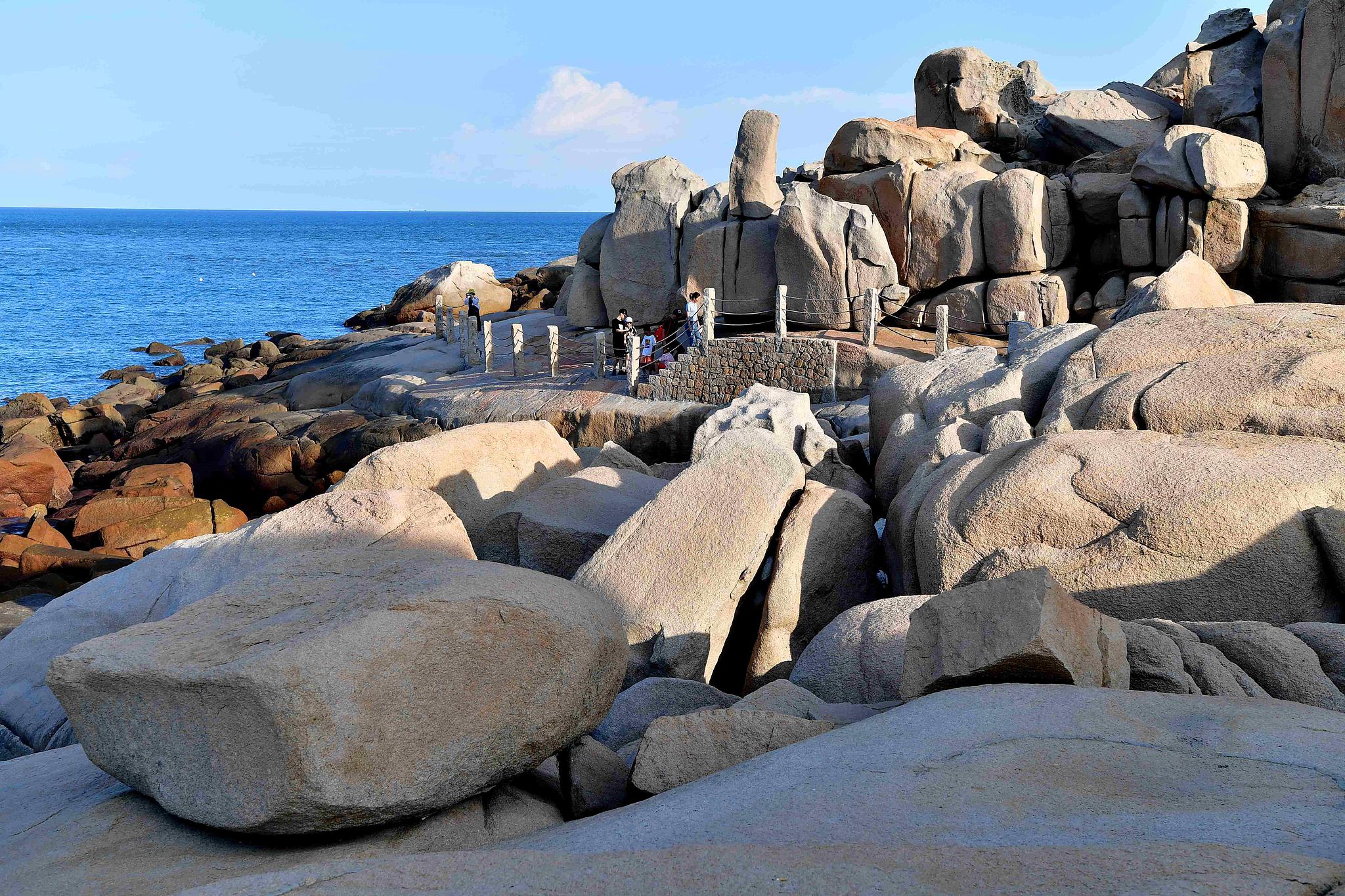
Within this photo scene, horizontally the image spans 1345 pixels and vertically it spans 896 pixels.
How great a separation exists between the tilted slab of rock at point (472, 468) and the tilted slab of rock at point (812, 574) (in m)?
2.84

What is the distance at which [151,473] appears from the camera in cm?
1700

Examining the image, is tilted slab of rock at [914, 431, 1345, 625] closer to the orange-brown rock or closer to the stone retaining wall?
the stone retaining wall

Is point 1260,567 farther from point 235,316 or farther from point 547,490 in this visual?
point 235,316

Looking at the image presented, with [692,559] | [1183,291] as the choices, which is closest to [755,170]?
[1183,291]

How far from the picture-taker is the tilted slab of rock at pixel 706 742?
168 inches

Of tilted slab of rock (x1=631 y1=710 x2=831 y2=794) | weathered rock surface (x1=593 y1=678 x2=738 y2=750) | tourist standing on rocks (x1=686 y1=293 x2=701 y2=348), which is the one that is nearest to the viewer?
tilted slab of rock (x1=631 y1=710 x2=831 y2=794)

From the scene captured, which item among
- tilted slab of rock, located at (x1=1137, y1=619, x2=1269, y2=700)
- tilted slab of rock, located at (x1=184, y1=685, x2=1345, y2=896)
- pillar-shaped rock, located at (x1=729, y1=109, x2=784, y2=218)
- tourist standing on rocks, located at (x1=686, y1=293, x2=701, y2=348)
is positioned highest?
pillar-shaped rock, located at (x1=729, y1=109, x2=784, y2=218)

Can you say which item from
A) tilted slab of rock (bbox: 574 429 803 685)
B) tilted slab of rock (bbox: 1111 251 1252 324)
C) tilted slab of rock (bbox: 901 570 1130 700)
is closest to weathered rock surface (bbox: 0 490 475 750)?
tilted slab of rock (bbox: 574 429 803 685)

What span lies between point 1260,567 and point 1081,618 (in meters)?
2.52

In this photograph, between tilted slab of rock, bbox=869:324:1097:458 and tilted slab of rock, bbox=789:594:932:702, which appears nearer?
tilted slab of rock, bbox=789:594:932:702

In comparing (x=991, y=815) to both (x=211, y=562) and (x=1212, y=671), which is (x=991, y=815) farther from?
(x=211, y=562)

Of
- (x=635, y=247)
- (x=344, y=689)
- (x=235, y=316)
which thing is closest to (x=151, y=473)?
(x=635, y=247)

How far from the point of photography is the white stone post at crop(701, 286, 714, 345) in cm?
1731

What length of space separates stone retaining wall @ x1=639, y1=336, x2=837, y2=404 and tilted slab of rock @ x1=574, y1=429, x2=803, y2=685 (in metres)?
9.03
